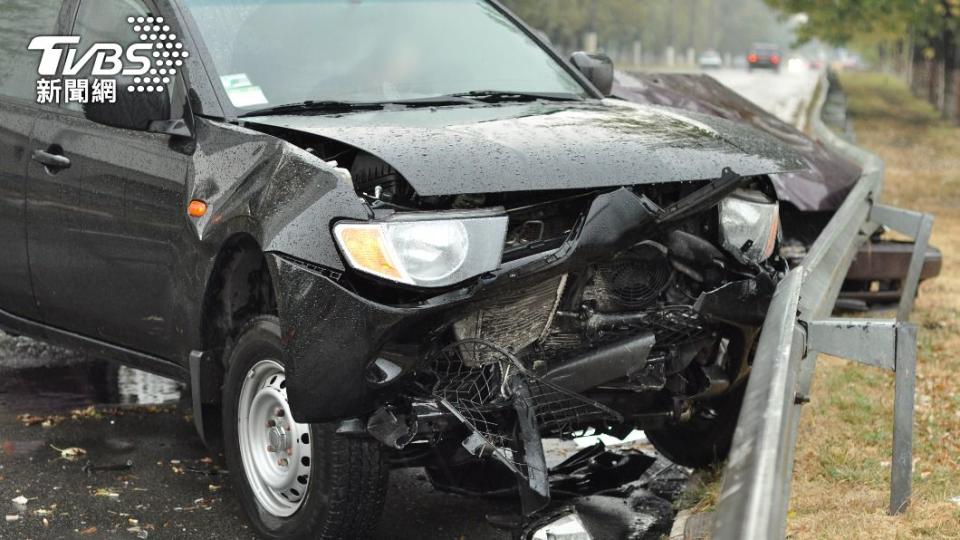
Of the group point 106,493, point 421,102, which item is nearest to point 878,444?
point 421,102

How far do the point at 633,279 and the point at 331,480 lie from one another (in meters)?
1.16

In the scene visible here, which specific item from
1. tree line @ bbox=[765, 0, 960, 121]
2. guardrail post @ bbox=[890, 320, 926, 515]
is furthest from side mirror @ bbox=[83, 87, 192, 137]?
tree line @ bbox=[765, 0, 960, 121]

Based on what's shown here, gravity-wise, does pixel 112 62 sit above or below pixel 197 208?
above

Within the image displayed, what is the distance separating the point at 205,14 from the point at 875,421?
3.28 meters

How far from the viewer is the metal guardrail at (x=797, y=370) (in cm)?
263

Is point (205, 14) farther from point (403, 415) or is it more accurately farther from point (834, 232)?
point (834, 232)

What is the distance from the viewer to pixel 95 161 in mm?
5305

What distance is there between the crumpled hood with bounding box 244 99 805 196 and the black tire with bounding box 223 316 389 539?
2.28 ft

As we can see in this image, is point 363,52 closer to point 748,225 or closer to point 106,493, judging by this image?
point 748,225

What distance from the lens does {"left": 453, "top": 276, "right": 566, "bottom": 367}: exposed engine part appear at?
167 inches

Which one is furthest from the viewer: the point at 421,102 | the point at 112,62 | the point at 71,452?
the point at 71,452

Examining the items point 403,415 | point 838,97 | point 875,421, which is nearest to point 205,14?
point 403,415

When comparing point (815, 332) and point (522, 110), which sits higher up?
point (522, 110)

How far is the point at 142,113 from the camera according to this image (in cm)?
486
